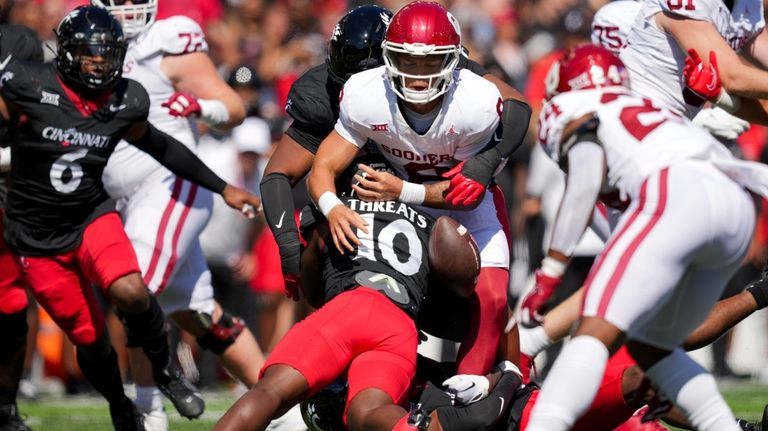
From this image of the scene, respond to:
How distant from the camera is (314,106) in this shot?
5.50 meters

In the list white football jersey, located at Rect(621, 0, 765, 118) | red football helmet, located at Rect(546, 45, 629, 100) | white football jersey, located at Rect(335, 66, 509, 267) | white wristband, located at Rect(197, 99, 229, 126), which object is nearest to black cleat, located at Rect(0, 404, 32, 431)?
white wristband, located at Rect(197, 99, 229, 126)

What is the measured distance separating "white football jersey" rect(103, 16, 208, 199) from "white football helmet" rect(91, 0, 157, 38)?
7 centimetres

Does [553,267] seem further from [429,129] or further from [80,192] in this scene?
[80,192]

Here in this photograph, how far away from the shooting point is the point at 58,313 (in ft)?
20.1

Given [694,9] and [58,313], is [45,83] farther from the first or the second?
[694,9]

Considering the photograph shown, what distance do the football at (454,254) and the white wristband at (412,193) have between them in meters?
0.14

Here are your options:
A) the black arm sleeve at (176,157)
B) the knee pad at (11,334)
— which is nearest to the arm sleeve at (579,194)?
the black arm sleeve at (176,157)

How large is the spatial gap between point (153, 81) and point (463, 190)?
2.60 meters

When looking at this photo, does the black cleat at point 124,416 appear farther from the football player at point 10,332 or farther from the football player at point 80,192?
the football player at point 10,332

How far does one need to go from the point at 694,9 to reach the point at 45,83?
2.88 meters

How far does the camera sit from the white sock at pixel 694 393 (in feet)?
14.8

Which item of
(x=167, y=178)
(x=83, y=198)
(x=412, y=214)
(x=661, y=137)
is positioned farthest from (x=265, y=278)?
(x=661, y=137)

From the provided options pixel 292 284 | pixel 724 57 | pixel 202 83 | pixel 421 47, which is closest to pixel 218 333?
pixel 202 83

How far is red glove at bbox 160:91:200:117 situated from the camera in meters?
6.60
